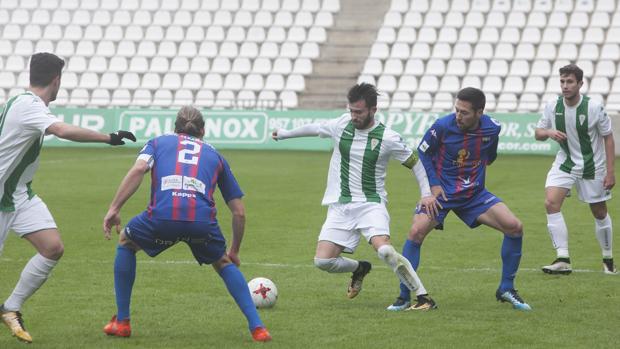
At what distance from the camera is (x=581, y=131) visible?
1098 cm

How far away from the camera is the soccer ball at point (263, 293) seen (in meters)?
8.55

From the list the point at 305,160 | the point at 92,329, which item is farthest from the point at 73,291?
the point at 305,160

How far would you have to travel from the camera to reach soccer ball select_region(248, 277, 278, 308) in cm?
855

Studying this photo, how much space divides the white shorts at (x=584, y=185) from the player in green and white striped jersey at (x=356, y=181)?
9.93 ft

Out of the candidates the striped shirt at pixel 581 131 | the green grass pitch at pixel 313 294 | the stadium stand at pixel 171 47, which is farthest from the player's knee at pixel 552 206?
the stadium stand at pixel 171 47

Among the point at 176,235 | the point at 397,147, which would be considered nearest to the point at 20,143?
the point at 176,235

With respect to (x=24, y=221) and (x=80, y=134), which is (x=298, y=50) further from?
(x=80, y=134)

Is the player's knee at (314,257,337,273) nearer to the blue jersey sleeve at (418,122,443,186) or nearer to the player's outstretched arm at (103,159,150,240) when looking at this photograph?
the blue jersey sleeve at (418,122,443,186)

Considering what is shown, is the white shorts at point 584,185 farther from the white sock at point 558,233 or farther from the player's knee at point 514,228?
the player's knee at point 514,228

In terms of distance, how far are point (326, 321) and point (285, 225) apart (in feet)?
20.9

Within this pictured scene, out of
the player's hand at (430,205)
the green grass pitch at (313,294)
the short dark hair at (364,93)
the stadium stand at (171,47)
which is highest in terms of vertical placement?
the stadium stand at (171,47)

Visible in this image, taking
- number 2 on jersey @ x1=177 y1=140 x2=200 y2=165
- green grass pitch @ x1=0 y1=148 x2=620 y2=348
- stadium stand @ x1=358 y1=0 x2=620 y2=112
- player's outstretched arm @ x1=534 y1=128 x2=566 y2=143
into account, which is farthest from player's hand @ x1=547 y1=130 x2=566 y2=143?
stadium stand @ x1=358 y1=0 x2=620 y2=112

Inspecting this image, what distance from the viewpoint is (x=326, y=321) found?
805cm

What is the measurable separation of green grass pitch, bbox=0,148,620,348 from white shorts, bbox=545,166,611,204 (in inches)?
28.1
